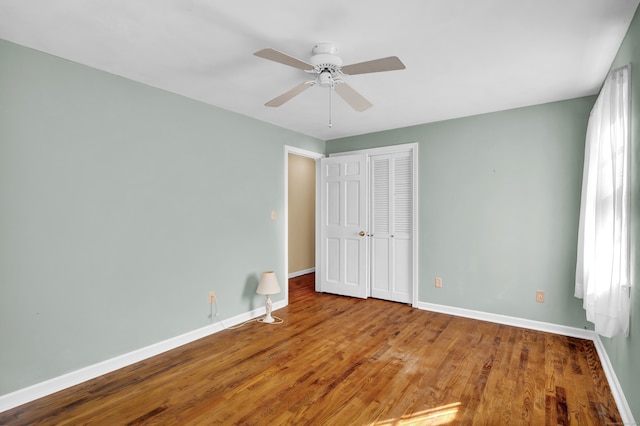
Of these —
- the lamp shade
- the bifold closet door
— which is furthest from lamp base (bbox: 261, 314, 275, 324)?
the bifold closet door

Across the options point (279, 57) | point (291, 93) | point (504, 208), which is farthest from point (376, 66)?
point (504, 208)

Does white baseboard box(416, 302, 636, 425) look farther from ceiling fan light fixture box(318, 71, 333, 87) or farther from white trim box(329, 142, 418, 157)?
ceiling fan light fixture box(318, 71, 333, 87)

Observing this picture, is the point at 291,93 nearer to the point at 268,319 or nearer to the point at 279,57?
the point at 279,57

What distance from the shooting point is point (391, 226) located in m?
4.45

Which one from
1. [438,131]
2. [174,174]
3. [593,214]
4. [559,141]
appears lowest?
[593,214]

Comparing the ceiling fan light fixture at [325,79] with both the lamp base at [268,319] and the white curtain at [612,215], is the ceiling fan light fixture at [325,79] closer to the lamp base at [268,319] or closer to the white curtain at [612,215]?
the white curtain at [612,215]

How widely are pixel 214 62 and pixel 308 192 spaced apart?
14.2 ft

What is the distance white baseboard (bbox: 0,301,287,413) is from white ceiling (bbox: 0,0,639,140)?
232 cm

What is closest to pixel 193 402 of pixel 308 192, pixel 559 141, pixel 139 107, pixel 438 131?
pixel 139 107

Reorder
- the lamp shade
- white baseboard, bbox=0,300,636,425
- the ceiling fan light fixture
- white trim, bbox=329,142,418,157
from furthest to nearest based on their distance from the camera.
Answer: white trim, bbox=329,142,418,157
the lamp shade
the ceiling fan light fixture
white baseboard, bbox=0,300,636,425

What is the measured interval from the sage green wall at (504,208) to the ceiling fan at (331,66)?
76.6 inches

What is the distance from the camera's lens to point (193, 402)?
2174 mm

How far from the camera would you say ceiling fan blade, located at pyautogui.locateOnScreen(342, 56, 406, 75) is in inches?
73.9

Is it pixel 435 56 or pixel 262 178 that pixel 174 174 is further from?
pixel 435 56
